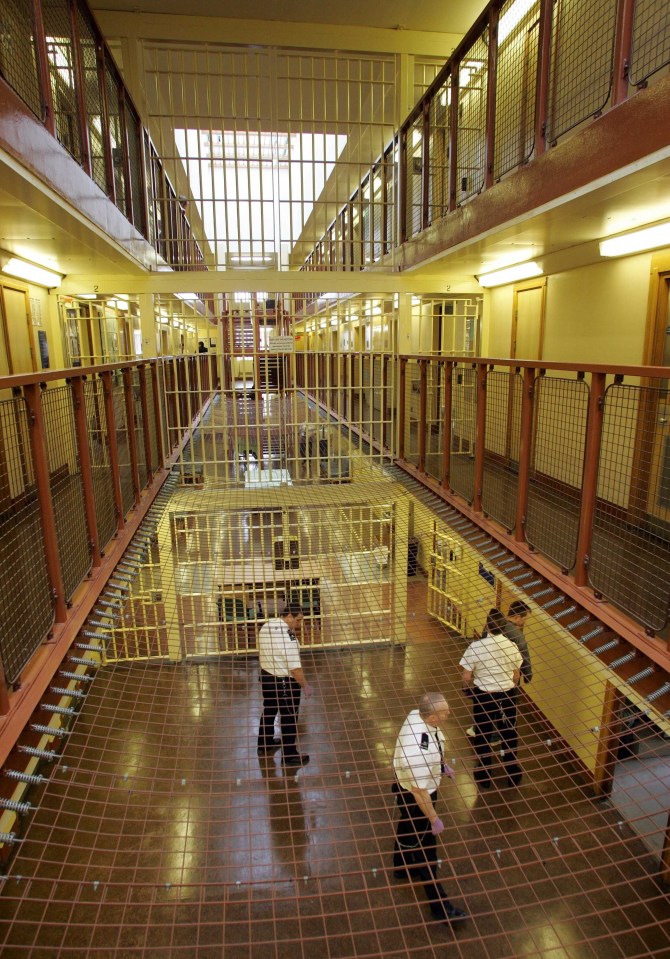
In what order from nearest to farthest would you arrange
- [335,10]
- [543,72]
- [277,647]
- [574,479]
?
1. [543,72]
2. [574,479]
3. [277,647]
4. [335,10]

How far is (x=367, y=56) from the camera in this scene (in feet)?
20.2

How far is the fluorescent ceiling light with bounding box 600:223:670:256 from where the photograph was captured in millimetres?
3796

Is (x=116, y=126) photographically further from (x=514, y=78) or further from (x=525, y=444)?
(x=525, y=444)

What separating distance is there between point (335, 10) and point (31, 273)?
3989 mm

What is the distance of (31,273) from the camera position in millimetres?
5223

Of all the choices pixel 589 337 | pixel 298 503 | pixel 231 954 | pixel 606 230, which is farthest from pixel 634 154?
pixel 231 954

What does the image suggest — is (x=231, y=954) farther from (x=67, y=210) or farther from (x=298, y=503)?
(x=67, y=210)

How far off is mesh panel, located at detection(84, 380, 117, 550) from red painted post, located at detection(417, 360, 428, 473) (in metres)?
2.59

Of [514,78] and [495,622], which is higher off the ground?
[514,78]

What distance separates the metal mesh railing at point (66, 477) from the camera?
2.59 meters

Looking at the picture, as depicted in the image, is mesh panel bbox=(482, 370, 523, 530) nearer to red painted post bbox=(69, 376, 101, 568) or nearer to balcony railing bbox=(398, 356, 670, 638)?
balcony railing bbox=(398, 356, 670, 638)

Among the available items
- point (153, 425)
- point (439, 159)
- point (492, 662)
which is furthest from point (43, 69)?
point (439, 159)

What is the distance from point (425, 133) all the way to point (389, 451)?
302 centimetres

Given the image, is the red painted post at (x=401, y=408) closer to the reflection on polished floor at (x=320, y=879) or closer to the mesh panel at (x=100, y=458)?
the reflection on polished floor at (x=320, y=879)
